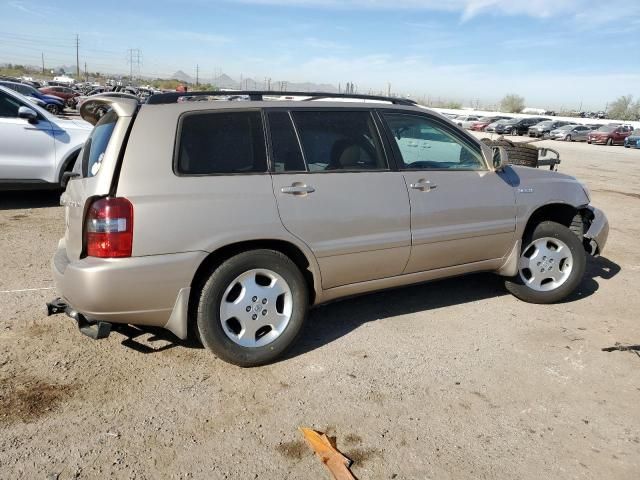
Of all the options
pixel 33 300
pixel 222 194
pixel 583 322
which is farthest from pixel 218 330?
pixel 583 322

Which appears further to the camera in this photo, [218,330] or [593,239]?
[593,239]

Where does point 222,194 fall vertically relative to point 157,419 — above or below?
above

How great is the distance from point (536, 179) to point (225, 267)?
289 centimetres

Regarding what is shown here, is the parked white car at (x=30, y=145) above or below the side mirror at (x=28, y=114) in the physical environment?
below

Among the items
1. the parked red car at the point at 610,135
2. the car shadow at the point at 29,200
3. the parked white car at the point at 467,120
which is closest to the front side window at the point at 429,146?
the car shadow at the point at 29,200

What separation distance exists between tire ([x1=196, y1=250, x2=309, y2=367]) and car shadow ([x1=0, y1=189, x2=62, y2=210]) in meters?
5.99

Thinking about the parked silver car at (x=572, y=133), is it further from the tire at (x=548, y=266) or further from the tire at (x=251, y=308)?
the tire at (x=251, y=308)

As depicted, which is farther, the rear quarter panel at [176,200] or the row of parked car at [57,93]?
the row of parked car at [57,93]

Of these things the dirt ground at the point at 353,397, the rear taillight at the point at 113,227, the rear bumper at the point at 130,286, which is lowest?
the dirt ground at the point at 353,397

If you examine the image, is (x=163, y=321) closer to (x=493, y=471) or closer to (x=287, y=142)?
(x=287, y=142)

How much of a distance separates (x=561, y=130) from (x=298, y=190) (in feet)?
143

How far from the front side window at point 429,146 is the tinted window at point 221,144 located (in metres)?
1.11

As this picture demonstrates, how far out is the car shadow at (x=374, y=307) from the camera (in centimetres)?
383

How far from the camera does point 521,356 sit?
380 centimetres
